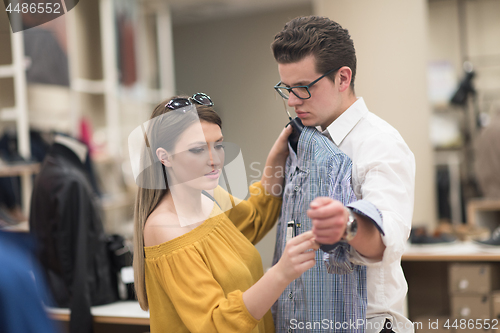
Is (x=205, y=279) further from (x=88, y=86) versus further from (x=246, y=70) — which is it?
(x=88, y=86)

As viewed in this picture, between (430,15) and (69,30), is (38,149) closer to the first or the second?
(69,30)

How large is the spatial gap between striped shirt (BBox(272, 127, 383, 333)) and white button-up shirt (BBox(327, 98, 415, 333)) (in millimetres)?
47

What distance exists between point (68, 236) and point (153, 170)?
3.41 feet

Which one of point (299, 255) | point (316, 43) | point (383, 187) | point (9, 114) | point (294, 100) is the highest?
point (9, 114)

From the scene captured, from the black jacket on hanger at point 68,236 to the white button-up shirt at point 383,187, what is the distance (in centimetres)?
134

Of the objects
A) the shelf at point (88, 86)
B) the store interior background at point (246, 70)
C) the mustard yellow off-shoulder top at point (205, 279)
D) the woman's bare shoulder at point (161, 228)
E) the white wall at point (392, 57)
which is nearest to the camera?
the mustard yellow off-shoulder top at point (205, 279)

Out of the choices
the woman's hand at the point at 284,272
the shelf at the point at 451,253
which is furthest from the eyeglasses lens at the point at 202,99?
the shelf at the point at 451,253

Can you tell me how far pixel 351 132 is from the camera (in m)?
1.21

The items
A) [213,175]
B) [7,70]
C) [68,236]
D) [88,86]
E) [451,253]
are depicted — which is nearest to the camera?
[213,175]

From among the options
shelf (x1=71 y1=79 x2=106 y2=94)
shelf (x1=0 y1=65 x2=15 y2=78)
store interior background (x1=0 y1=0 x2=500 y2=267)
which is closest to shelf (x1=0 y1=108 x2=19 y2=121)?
store interior background (x1=0 y1=0 x2=500 y2=267)

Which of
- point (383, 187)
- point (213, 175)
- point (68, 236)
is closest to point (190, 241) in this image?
point (213, 175)

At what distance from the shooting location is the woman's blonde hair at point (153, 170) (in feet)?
3.86

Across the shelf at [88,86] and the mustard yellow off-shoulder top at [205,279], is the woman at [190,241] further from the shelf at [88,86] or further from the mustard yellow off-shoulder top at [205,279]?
the shelf at [88,86]

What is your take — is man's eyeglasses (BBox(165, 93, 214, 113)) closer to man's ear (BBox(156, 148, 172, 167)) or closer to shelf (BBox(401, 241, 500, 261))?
man's ear (BBox(156, 148, 172, 167))
